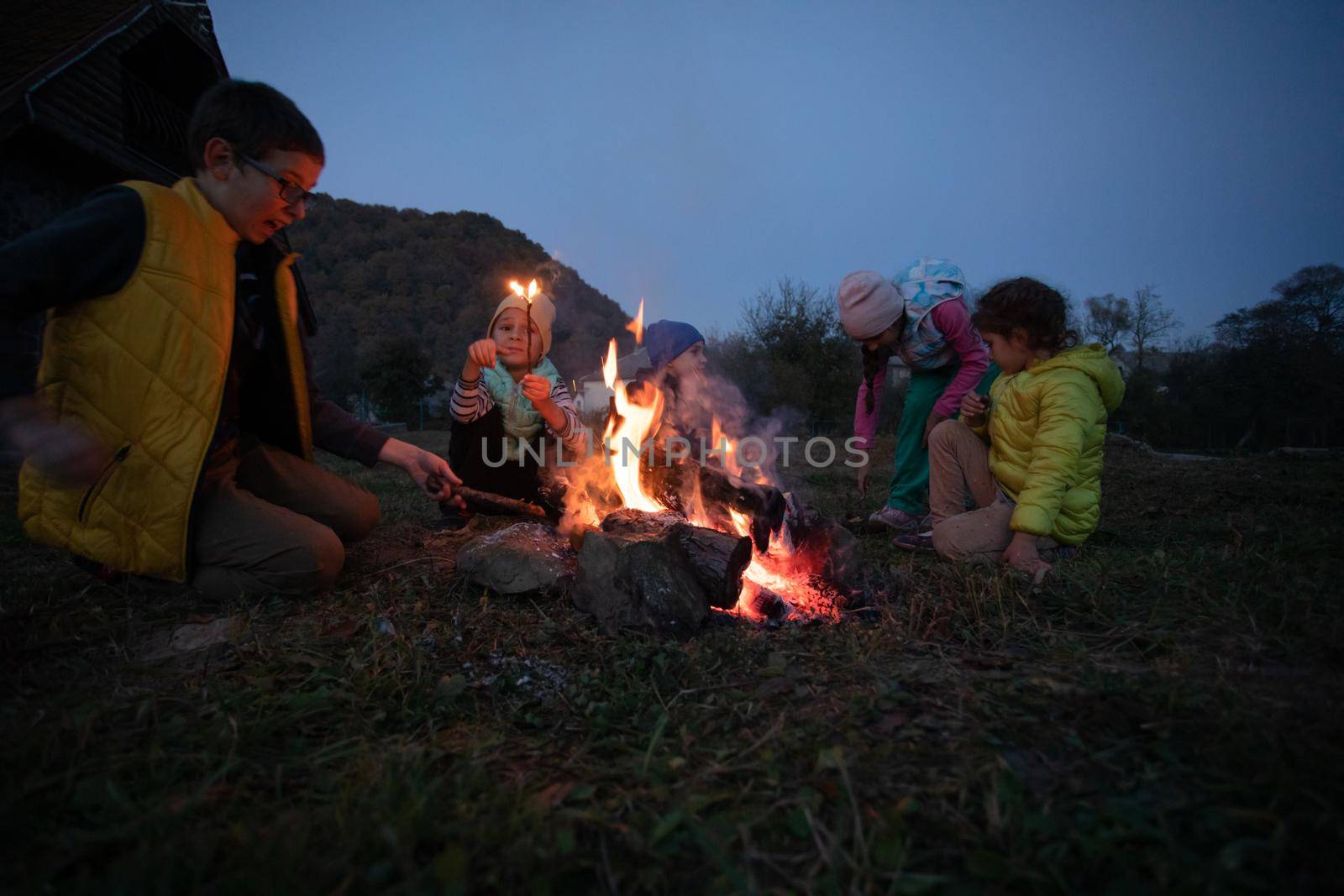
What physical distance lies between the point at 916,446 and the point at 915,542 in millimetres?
1008

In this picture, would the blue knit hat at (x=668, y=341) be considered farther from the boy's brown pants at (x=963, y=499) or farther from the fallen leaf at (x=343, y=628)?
the fallen leaf at (x=343, y=628)

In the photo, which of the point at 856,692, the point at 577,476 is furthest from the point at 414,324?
the point at 856,692

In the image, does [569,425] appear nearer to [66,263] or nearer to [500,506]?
[500,506]

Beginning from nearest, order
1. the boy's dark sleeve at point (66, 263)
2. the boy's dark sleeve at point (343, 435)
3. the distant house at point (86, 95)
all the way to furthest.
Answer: the boy's dark sleeve at point (66, 263) < the boy's dark sleeve at point (343, 435) < the distant house at point (86, 95)

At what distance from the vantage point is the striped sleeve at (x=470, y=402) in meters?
3.96

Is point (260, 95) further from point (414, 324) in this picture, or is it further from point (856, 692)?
point (414, 324)

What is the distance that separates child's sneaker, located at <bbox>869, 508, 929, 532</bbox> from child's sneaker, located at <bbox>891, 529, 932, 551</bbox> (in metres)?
0.45

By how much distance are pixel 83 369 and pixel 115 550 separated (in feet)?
2.19

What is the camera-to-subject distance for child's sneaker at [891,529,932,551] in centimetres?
384

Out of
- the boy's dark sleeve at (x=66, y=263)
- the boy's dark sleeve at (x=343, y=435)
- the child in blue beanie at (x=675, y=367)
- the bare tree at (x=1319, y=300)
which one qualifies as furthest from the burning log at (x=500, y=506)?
the bare tree at (x=1319, y=300)

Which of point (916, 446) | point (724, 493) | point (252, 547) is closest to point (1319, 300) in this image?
point (916, 446)

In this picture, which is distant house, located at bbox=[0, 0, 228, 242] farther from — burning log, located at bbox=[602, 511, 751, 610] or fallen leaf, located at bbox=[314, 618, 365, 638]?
burning log, located at bbox=[602, 511, 751, 610]

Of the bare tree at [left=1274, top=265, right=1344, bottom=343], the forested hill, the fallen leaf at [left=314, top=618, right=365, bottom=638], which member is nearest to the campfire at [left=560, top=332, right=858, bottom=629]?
the fallen leaf at [left=314, top=618, right=365, bottom=638]

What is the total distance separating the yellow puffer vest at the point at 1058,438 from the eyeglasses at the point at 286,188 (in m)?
3.47
